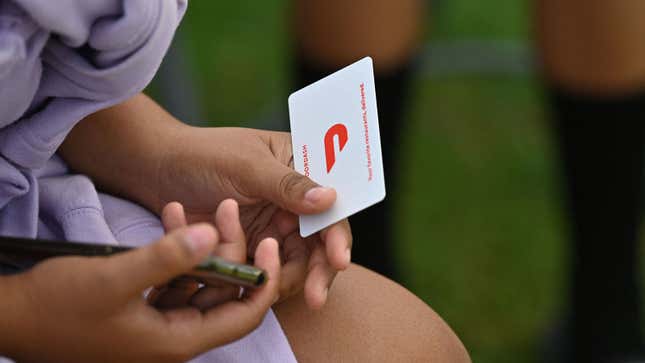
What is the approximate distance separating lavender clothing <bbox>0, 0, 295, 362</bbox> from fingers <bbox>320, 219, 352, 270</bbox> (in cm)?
7

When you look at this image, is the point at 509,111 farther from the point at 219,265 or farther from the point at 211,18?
the point at 219,265

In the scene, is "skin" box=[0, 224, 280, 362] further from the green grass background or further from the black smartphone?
the green grass background

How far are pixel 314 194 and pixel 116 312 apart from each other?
7.7 inches

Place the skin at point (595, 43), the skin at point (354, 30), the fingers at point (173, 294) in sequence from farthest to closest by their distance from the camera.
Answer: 1. the skin at point (354, 30)
2. the skin at point (595, 43)
3. the fingers at point (173, 294)

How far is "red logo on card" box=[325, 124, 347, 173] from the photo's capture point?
82 cm

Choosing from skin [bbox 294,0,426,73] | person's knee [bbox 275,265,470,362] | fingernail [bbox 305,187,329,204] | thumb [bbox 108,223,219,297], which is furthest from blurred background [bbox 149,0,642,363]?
thumb [bbox 108,223,219,297]

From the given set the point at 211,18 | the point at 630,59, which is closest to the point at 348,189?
the point at 630,59

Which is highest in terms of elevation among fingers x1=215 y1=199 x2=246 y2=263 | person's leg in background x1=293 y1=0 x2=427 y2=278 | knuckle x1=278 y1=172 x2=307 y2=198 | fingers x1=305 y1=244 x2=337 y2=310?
knuckle x1=278 y1=172 x2=307 y2=198

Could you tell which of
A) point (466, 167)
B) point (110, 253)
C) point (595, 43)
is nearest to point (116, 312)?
point (110, 253)

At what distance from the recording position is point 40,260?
28.1 inches

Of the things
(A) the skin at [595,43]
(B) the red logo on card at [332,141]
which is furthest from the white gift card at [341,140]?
(A) the skin at [595,43]

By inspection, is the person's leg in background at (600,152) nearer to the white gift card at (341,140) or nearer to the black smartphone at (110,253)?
the white gift card at (341,140)

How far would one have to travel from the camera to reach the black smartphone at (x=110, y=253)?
656 mm

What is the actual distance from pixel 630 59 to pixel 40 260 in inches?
42.3
